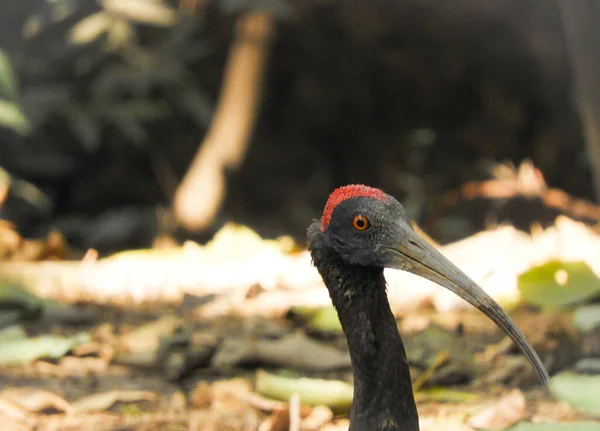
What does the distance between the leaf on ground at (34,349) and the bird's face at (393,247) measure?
154 centimetres

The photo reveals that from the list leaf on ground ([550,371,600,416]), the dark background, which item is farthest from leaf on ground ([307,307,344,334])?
the dark background

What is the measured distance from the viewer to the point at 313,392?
2762 mm

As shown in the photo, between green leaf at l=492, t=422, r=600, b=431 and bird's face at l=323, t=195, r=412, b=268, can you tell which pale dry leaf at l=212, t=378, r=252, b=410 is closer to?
bird's face at l=323, t=195, r=412, b=268

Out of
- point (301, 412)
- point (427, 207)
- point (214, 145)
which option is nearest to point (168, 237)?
point (214, 145)

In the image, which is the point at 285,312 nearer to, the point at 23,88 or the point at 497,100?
the point at 23,88

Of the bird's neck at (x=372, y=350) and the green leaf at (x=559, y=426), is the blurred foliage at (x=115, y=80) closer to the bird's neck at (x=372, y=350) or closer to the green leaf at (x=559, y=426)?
the bird's neck at (x=372, y=350)

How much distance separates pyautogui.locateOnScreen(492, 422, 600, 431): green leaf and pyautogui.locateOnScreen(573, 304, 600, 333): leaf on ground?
109 cm

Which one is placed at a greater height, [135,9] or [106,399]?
[135,9]

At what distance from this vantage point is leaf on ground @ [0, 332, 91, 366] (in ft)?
10.6

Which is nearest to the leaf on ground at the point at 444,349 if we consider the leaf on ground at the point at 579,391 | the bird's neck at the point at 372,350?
the leaf on ground at the point at 579,391

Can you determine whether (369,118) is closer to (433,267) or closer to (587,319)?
(587,319)

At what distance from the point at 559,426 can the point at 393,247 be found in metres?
0.71

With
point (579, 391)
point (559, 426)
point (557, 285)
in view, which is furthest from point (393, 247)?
point (557, 285)

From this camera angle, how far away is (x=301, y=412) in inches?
105
